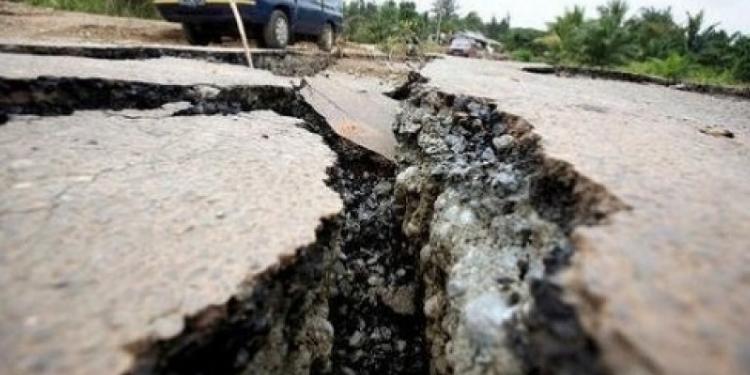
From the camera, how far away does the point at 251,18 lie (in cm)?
565

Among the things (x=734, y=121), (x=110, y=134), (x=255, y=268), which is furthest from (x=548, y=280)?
(x=734, y=121)

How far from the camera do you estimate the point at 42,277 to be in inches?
31.6

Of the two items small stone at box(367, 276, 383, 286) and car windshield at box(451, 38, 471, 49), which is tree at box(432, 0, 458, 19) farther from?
small stone at box(367, 276, 383, 286)

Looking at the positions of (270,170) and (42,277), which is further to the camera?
(270,170)

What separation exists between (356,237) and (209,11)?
4603mm

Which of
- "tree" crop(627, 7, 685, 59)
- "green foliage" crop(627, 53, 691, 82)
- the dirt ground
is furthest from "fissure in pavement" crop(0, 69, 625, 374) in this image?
"tree" crop(627, 7, 685, 59)

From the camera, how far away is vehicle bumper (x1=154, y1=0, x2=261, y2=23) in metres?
5.54

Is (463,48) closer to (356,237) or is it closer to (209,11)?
(209,11)

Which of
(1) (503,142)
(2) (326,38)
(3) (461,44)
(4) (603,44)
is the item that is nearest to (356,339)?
(1) (503,142)

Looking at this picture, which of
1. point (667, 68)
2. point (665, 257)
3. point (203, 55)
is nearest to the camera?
point (665, 257)

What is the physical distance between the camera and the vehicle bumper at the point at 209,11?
5543mm

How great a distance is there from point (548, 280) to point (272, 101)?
2.03m

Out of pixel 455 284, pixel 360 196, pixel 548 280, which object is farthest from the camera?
pixel 360 196

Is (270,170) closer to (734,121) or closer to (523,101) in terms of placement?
(523,101)
